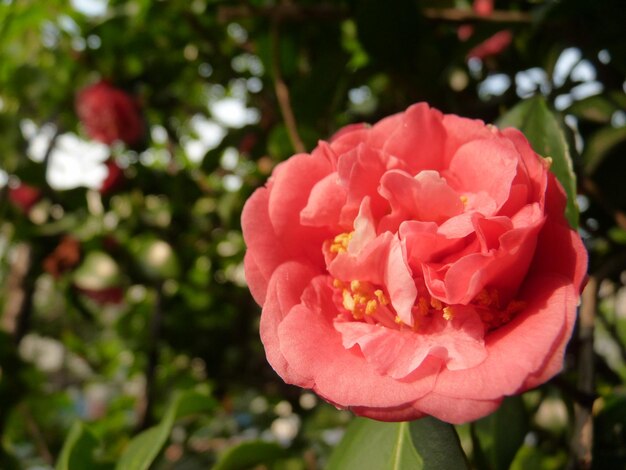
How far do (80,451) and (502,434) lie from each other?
0.45 m

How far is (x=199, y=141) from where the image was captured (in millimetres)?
2041

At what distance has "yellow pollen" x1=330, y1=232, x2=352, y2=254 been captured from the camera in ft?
1.49

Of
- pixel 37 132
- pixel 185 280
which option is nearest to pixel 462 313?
pixel 185 280

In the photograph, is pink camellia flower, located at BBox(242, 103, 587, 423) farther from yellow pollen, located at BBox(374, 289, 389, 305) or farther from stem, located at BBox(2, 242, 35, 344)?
stem, located at BBox(2, 242, 35, 344)

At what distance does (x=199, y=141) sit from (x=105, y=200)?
0.76m

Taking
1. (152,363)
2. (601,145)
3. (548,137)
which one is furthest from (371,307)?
(152,363)

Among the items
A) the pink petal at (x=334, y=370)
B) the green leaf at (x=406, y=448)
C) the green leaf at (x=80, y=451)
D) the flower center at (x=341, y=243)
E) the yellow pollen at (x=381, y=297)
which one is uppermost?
the flower center at (x=341, y=243)

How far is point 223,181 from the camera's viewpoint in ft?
5.14

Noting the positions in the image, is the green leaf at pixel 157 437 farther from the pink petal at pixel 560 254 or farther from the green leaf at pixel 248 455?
the pink petal at pixel 560 254

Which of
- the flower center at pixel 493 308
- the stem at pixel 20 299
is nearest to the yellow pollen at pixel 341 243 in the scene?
the flower center at pixel 493 308

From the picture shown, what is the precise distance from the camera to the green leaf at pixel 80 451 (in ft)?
2.02

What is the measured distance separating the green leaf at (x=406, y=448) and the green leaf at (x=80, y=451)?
29cm

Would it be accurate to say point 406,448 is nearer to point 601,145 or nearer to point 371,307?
point 371,307

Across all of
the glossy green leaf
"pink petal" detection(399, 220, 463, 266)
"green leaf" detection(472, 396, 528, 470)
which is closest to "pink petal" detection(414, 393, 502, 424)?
"pink petal" detection(399, 220, 463, 266)
